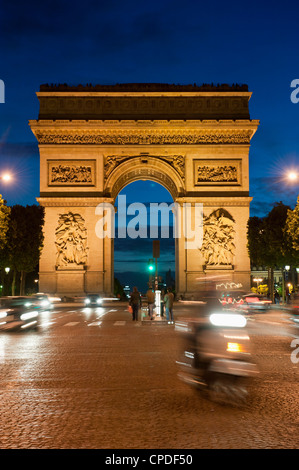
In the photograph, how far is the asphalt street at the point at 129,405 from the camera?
6.70m

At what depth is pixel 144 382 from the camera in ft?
34.9

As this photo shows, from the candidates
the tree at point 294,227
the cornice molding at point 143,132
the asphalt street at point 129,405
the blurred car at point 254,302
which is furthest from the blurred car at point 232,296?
the asphalt street at point 129,405

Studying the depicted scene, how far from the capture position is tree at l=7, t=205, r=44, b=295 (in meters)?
48.8

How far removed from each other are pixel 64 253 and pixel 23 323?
25.1 meters

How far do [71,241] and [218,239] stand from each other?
12016mm

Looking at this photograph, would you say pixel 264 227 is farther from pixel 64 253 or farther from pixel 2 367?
pixel 2 367

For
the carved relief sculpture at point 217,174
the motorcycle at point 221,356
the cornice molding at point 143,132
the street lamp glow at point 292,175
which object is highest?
the cornice molding at point 143,132

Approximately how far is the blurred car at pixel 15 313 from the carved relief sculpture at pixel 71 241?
23.3 meters

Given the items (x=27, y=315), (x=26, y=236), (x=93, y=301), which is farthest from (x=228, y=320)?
(x=26, y=236)

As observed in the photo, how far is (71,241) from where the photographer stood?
5038 cm

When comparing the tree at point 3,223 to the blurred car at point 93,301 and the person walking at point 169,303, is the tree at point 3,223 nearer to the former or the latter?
the blurred car at point 93,301

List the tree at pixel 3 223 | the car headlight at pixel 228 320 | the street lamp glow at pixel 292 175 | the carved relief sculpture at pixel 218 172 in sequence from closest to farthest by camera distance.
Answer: the car headlight at pixel 228 320 < the street lamp glow at pixel 292 175 < the tree at pixel 3 223 < the carved relief sculpture at pixel 218 172
